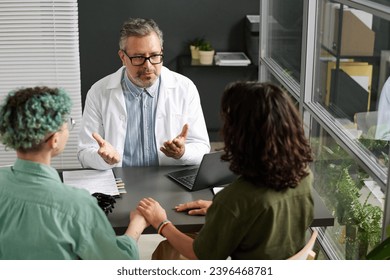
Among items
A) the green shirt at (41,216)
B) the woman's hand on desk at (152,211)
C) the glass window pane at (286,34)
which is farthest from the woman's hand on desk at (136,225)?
the glass window pane at (286,34)

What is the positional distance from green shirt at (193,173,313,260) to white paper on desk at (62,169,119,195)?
0.65 meters

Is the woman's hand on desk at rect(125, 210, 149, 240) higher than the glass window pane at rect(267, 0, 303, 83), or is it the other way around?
the glass window pane at rect(267, 0, 303, 83)

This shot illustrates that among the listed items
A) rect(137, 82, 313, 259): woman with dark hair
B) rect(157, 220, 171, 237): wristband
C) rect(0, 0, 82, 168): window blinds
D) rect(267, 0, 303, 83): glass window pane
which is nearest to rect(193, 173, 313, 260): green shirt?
rect(137, 82, 313, 259): woman with dark hair

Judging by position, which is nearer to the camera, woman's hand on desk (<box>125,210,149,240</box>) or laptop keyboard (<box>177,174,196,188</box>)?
woman's hand on desk (<box>125,210,149,240</box>)

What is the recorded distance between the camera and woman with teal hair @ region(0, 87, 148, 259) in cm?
174

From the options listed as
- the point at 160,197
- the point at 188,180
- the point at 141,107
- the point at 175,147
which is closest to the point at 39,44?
the point at 141,107

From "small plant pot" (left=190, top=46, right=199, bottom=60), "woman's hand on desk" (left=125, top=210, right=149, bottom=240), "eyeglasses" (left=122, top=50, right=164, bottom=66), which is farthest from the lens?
"small plant pot" (left=190, top=46, right=199, bottom=60)

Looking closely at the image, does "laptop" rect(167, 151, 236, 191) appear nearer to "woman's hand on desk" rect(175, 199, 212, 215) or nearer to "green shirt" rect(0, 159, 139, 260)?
"woman's hand on desk" rect(175, 199, 212, 215)

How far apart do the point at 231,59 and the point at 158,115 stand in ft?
7.12

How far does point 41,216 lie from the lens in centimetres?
174

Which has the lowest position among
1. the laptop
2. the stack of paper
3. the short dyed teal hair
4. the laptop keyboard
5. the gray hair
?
the laptop keyboard

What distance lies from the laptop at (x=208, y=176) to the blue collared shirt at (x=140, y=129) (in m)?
0.47

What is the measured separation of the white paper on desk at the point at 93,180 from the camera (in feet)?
8.04
